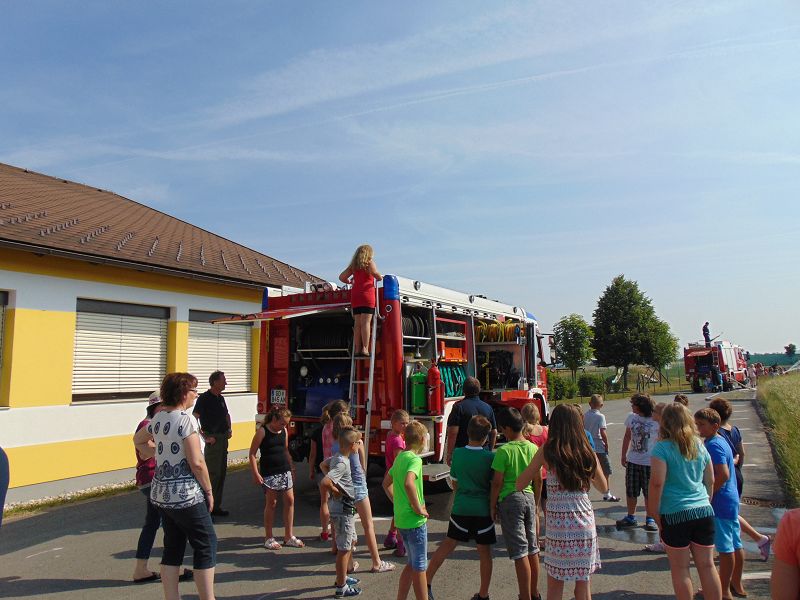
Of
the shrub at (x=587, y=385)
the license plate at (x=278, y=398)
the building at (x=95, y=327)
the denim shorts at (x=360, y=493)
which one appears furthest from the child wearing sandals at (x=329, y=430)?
the shrub at (x=587, y=385)

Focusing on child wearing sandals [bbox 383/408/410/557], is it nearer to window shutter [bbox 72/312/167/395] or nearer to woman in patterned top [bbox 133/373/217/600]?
woman in patterned top [bbox 133/373/217/600]

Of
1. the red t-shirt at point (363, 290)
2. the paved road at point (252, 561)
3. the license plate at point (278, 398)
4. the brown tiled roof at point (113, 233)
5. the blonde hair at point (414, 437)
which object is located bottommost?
the paved road at point (252, 561)

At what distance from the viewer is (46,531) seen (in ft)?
24.9

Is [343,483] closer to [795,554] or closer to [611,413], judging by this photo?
[795,554]

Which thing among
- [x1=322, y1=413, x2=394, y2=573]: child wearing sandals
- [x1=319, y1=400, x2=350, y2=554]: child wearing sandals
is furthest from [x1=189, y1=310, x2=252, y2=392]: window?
[x1=322, y1=413, x2=394, y2=573]: child wearing sandals

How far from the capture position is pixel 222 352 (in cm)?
1373

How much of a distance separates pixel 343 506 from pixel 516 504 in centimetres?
160

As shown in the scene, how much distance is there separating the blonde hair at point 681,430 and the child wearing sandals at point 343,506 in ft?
8.79

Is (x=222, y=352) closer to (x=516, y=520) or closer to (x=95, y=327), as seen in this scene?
(x=95, y=327)

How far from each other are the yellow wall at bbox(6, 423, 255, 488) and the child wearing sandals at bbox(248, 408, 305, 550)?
5113 mm

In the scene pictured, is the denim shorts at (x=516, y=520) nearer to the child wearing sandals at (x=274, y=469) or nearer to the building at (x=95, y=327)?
the child wearing sandals at (x=274, y=469)

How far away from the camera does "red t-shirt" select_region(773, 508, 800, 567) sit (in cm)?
224

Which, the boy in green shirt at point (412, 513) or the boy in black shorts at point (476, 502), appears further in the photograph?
the boy in black shorts at point (476, 502)

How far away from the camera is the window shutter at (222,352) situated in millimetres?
13039
